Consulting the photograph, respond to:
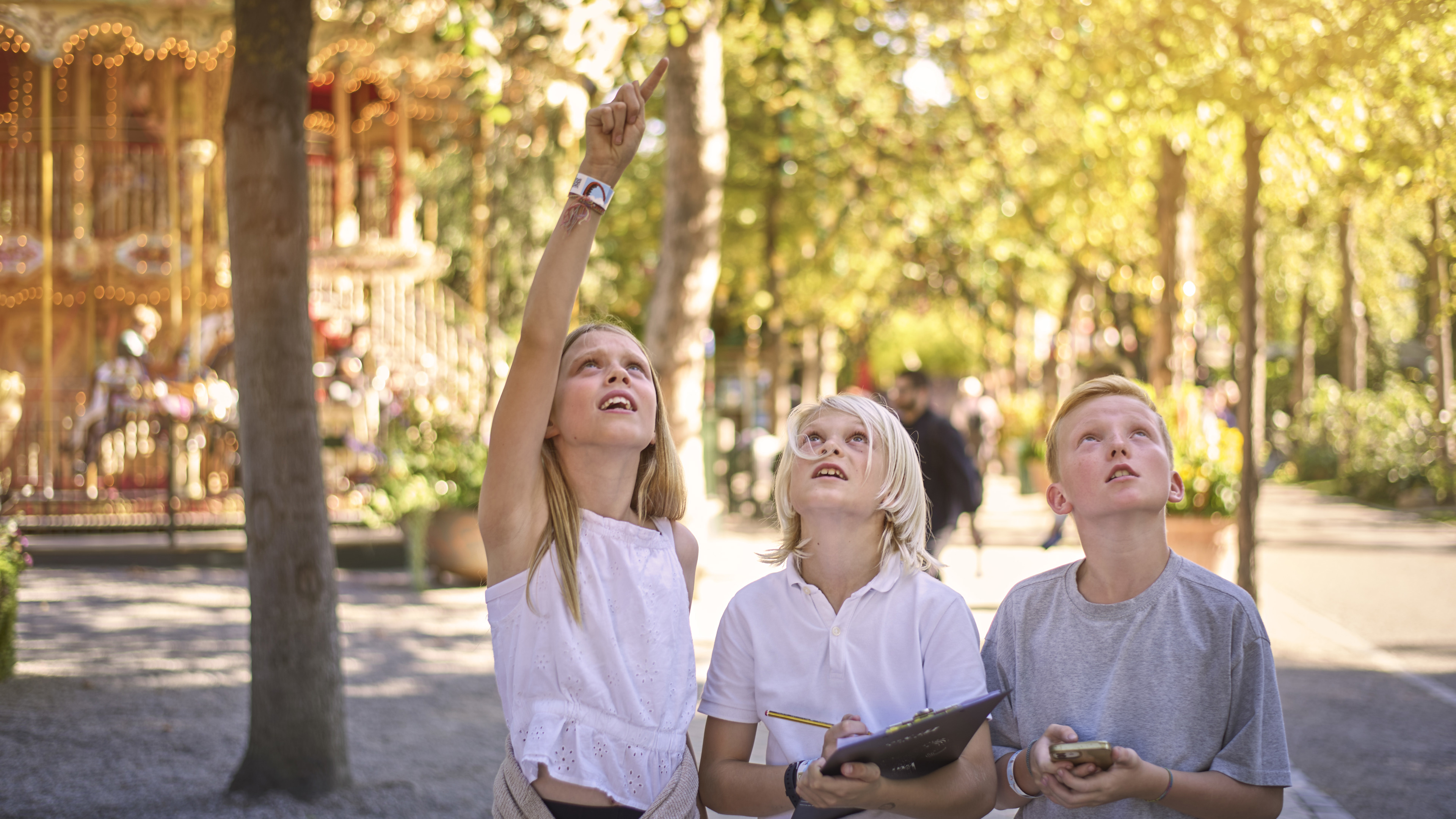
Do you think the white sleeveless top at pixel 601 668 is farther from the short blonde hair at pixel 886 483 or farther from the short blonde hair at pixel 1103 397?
the short blonde hair at pixel 1103 397

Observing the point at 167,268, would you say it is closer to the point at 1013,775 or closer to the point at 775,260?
the point at 775,260

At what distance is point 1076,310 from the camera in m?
27.7

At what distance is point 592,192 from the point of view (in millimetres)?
2334

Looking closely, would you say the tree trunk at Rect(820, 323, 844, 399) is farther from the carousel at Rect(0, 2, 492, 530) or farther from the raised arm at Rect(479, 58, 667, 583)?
the raised arm at Rect(479, 58, 667, 583)

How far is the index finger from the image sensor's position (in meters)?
2.34

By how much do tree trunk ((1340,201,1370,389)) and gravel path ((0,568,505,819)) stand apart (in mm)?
22754

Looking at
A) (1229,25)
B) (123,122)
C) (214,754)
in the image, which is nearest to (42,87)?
(123,122)

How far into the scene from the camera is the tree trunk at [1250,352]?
7.43 meters

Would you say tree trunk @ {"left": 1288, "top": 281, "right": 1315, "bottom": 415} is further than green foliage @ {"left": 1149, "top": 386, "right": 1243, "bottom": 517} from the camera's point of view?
Yes

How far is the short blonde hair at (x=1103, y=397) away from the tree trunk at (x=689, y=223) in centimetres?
737

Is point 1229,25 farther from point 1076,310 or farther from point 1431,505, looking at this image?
point 1076,310

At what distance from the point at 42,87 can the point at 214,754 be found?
13136 mm

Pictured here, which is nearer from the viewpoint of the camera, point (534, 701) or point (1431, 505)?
point (534, 701)

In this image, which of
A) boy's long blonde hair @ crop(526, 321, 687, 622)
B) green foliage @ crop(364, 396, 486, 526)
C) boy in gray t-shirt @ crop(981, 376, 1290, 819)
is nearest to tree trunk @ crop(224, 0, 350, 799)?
boy's long blonde hair @ crop(526, 321, 687, 622)
